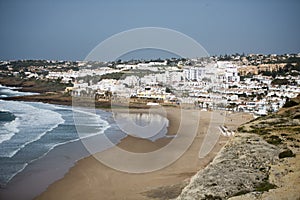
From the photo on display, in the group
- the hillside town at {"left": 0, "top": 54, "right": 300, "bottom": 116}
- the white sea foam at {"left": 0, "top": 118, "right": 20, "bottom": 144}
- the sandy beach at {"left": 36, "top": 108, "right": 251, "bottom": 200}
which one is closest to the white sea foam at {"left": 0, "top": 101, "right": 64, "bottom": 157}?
the white sea foam at {"left": 0, "top": 118, "right": 20, "bottom": 144}

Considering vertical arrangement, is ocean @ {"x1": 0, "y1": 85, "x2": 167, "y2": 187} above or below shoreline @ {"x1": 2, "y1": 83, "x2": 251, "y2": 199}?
above

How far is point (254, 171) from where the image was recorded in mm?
7363

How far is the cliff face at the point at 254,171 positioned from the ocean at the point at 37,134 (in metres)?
5.62

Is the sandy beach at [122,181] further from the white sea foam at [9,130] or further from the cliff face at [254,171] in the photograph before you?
the white sea foam at [9,130]

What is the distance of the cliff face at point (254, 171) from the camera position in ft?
20.4

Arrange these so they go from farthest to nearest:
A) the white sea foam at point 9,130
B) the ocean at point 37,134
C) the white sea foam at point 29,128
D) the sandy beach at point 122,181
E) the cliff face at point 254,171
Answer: the white sea foam at point 9,130 → the white sea foam at point 29,128 → the ocean at point 37,134 → the sandy beach at point 122,181 → the cliff face at point 254,171

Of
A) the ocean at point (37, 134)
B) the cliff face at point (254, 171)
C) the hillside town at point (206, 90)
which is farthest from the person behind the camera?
the hillside town at point (206, 90)

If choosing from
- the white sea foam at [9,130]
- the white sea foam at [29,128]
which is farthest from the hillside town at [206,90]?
the white sea foam at [9,130]

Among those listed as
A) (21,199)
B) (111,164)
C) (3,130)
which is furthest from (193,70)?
(21,199)

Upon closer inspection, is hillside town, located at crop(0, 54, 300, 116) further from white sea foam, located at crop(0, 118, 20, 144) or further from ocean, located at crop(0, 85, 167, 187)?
white sea foam, located at crop(0, 118, 20, 144)

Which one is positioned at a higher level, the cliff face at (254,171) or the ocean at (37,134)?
the cliff face at (254,171)

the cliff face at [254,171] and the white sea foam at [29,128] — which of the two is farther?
the white sea foam at [29,128]

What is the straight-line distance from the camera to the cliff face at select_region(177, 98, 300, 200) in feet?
20.4

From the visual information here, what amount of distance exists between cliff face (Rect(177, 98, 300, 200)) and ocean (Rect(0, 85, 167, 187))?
562cm
